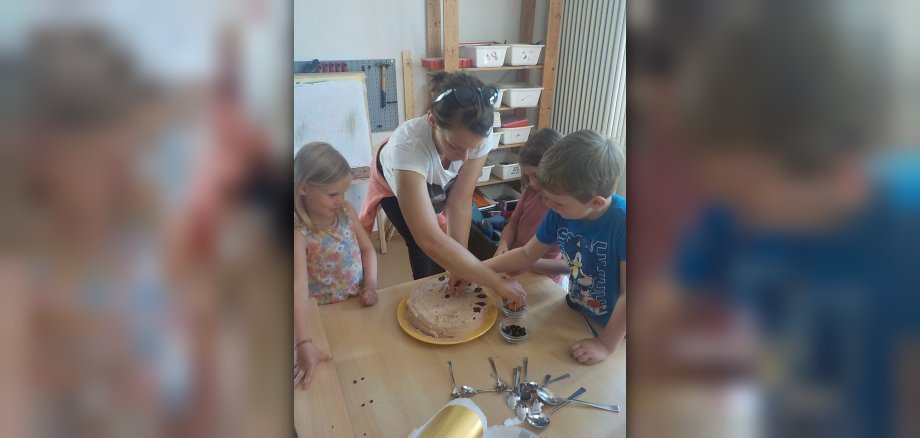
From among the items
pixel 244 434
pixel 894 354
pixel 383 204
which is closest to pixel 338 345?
pixel 383 204

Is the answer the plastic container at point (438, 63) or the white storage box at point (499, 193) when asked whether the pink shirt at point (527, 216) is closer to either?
the white storage box at point (499, 193)

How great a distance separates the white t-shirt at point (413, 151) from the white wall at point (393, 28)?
3 cm

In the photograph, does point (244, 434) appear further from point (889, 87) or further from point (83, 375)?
point (889, 87)

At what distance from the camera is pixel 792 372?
194 millimetres

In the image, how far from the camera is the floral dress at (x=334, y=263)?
531 mm

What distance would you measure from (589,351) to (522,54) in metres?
0.39

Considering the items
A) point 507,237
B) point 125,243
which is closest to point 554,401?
point 507,237

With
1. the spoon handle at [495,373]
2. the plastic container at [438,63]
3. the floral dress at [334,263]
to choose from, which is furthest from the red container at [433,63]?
the spoon handle at [495,373]

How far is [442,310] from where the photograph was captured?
0.78 metres

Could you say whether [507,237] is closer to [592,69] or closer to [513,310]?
[513,310]

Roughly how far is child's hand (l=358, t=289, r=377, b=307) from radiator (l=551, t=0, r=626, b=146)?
1.17 ft

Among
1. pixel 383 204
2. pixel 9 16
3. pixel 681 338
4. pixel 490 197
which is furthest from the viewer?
pixel 490 197

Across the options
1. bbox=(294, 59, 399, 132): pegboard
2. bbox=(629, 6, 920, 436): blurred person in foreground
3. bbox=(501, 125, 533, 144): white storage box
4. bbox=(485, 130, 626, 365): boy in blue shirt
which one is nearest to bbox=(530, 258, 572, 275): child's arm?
bbox=(485, 130, 626, 365): boy in blue shirt

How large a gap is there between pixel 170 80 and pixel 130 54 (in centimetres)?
1
